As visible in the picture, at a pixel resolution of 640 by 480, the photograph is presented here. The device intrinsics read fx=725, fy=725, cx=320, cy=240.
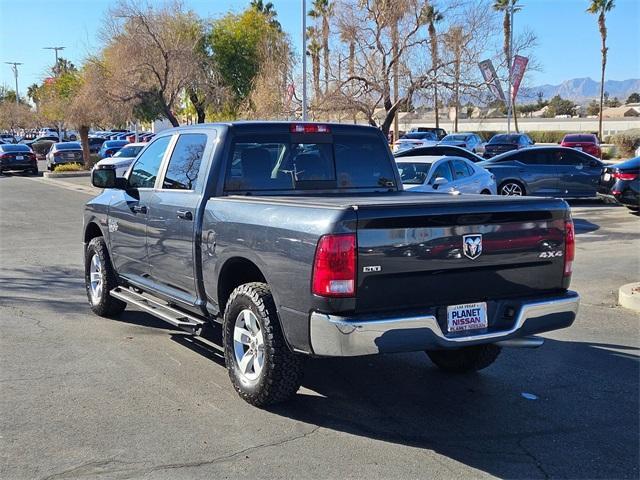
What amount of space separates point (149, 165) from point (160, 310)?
4.94ft

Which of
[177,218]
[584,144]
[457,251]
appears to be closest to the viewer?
[457,251]

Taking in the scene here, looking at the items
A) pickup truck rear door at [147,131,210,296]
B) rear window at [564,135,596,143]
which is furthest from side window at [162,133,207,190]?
rear window at [564,135,596,143]

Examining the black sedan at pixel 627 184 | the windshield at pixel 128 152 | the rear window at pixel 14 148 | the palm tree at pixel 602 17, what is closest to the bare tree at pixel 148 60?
the windshield at pixel 128 152

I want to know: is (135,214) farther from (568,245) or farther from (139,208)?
(568,245)

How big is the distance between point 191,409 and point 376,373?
1.65 meters

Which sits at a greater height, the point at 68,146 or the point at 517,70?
the point at 517,70

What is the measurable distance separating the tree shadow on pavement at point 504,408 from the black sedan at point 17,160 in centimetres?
3373

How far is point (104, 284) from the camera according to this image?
7617 mm

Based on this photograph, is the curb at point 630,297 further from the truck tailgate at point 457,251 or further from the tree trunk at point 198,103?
the tree trunk at point 198,103

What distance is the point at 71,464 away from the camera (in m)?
4.26

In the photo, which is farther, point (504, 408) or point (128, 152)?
point (128, 152)

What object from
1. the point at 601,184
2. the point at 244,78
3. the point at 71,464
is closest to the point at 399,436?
the point at 71,464

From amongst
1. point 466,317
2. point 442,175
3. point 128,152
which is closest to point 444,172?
point 442,175

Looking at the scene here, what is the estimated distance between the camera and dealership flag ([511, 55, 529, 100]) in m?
25.5
